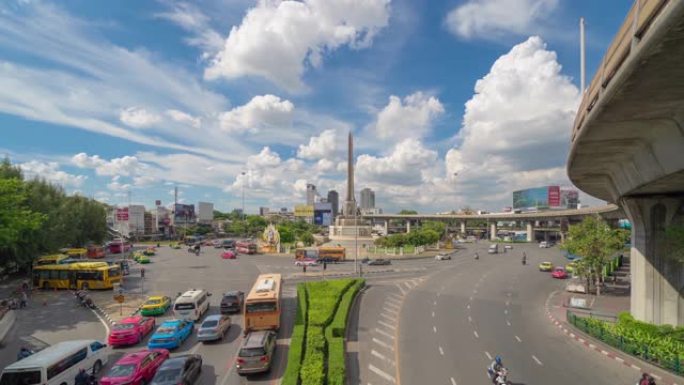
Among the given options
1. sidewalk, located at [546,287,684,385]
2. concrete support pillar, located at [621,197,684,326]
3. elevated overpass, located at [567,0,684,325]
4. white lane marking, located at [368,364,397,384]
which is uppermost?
elevated overpass, located at [567,0,684,325]

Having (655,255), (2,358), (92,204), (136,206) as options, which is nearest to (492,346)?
(655,255)

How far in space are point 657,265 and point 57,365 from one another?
30587mm

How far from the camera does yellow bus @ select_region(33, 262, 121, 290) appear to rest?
35188 mm

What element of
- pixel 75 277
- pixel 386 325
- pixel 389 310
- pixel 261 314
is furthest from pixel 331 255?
pixel 261 314

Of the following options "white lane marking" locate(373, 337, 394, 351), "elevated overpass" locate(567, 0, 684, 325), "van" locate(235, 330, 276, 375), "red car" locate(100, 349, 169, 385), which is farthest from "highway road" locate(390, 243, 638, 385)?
"red car" locate(100, 349, 169, 385)

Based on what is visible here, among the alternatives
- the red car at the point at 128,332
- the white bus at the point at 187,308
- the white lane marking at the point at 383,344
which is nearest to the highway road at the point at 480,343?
the white lane marking at the point at 383,344

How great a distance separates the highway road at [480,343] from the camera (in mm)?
15625

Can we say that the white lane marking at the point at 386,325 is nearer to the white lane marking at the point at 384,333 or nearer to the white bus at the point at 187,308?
the white lane marking at the point at 384,333

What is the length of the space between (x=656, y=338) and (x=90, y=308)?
1426 inches

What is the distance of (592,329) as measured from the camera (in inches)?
821

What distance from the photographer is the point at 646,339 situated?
18.2 metres

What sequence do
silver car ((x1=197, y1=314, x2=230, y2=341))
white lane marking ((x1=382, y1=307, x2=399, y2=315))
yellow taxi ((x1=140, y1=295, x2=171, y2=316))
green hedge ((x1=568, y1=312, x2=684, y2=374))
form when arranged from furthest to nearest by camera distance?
white lane marking ((x1=382, y1=307, x2=399, y2=315)) → yellow taxi ((x1=140, y1=295, x2=171, y2=316)) → silver car ((x1=197, y1=314, x2=230, y2=341)) → green hedge ((x1=568, y1=312, x2=684, y2=374))

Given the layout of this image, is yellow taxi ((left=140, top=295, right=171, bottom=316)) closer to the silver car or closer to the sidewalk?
the silver car

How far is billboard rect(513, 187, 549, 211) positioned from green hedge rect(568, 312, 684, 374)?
401ft
